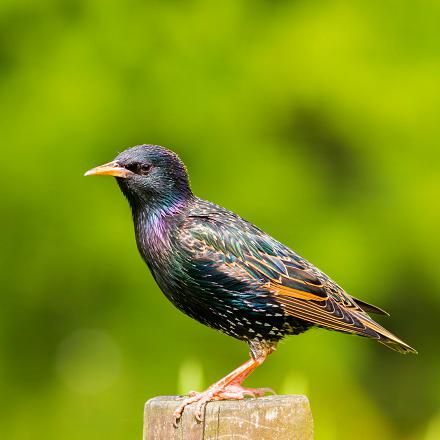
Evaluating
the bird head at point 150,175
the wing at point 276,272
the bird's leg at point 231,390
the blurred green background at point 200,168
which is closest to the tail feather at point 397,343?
the wing at point 276,272

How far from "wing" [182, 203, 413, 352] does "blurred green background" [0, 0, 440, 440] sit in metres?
3.71

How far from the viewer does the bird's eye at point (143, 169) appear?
3937 millimetres

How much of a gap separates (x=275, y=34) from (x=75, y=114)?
158cm

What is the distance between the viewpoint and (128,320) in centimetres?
794

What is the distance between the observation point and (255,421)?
3.02m

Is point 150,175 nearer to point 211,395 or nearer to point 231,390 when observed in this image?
point 231,390

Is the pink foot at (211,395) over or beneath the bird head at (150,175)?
beneath

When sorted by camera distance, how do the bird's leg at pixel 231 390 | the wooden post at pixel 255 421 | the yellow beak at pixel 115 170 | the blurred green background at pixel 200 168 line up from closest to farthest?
the wooden post at pixel 255 421 → the bird's leg at pixel 231 390 → the yellow beak at pixel 115 170 → the blurred green background at pixel 200 168

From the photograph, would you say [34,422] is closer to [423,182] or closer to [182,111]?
[182,111]

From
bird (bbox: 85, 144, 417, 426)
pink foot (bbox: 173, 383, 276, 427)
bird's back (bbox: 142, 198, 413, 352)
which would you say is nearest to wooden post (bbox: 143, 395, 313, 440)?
pink foot (bbox: 173, 383, 276, 427)

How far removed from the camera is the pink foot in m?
3.10

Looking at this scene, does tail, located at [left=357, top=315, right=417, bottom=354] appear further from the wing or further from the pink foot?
the pink foot

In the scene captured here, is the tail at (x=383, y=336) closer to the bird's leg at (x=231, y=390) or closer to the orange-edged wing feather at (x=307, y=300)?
the orange-edged wing feather at (x=307, y=300)

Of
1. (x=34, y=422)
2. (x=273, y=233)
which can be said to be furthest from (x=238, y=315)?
(x=34, y=422)
